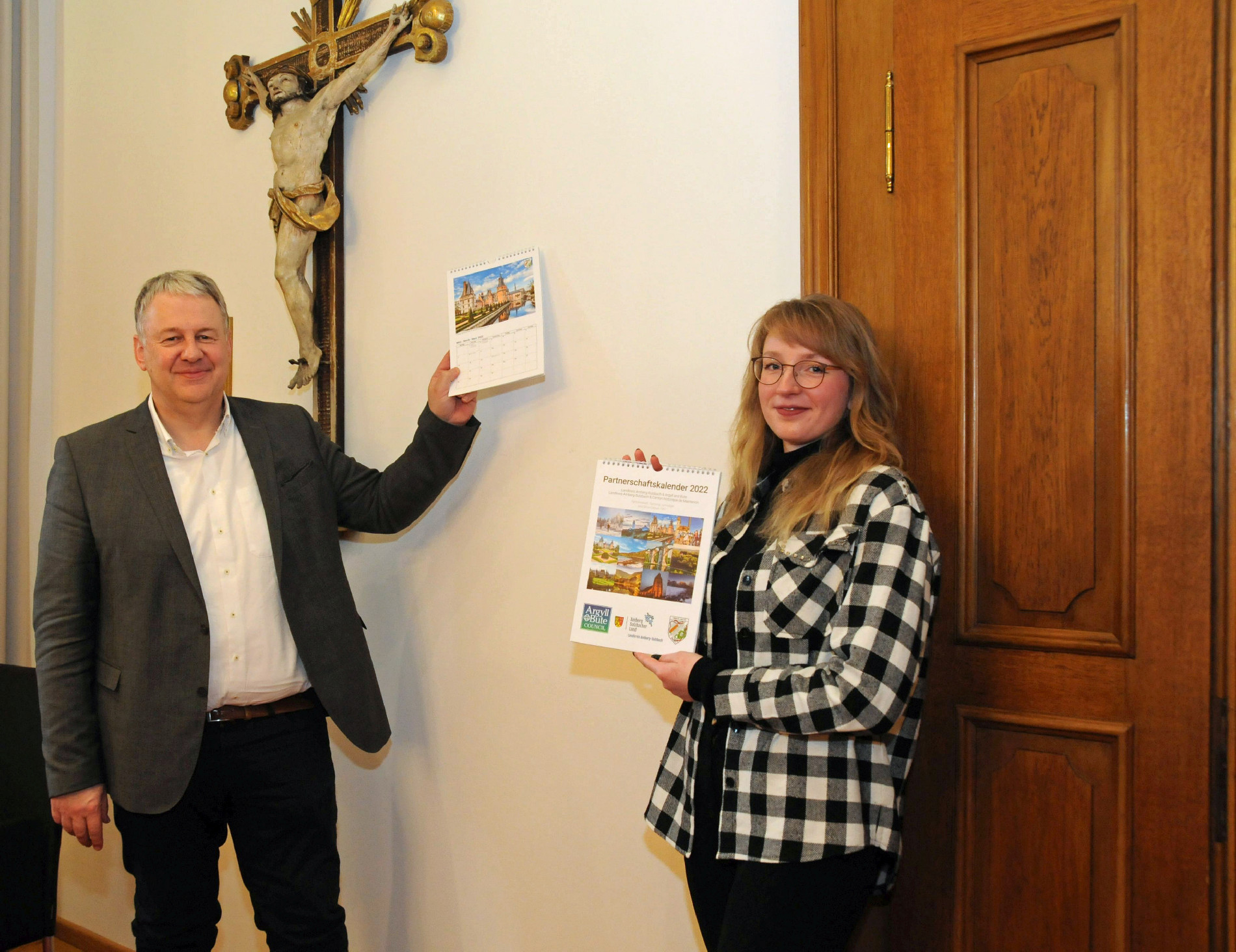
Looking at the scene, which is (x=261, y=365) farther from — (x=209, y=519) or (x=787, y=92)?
(x=787, y=92)

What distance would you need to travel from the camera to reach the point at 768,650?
1293 millimetres

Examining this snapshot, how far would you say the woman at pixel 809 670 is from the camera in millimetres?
1188

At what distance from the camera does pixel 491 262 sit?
6.40ft

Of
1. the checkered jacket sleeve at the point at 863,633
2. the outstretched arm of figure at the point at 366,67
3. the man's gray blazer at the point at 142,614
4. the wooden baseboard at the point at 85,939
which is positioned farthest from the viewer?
the wooden baseboard at the point at 85,939

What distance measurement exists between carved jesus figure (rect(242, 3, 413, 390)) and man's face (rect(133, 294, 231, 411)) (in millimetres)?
410

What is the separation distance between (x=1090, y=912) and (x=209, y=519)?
171 centimetres

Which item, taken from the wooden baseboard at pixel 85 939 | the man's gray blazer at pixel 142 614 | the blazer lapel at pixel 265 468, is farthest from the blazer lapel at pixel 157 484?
the wooden baseboard at pixel 85 939

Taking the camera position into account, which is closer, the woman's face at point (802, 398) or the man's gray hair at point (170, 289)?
the woman's face at point (802, 398)

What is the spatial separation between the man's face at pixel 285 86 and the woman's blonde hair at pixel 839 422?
152 cm

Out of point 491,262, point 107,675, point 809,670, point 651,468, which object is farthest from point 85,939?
point 809,670

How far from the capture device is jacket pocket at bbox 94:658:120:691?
1.78 meters

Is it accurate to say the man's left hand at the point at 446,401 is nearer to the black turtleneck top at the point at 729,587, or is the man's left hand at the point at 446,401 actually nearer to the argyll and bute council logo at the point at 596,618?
the argyll and bute council logo at the point at 596,618

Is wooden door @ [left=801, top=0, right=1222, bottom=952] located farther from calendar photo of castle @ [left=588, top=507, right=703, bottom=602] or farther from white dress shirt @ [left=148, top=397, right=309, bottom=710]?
white dress shirt @ [left=148, top=397, right=309, bottom=710]

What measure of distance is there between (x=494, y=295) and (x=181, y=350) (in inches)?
25.2
